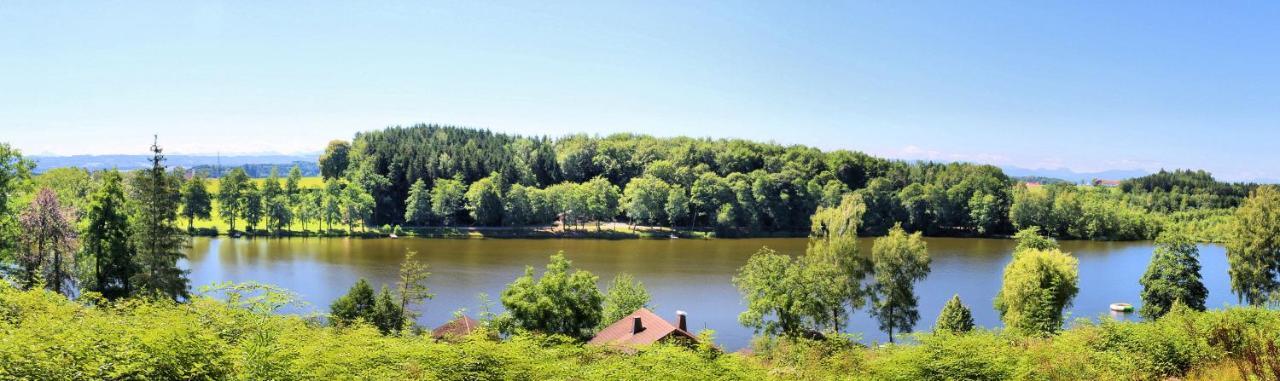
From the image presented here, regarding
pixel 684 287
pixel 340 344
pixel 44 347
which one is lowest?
pixel 684 287

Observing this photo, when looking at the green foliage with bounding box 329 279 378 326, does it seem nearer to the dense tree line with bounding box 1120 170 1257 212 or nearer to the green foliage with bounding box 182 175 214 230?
the green foliage with bounding box 182 175 214 230

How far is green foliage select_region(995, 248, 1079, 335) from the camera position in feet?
83.1

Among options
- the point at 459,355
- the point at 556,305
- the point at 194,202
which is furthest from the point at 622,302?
the point at 194,202

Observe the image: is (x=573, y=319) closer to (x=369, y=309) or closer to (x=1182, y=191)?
(x=369, y=309)

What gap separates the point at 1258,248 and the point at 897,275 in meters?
15.0

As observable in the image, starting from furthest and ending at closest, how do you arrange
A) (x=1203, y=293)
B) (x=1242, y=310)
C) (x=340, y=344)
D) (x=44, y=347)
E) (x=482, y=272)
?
(x=482, y=272) → (x=1203, y=293) → (x=1242, y=310) → (x=340, y=344) → (x=44, y=347)

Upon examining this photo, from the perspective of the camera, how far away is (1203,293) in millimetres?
27391

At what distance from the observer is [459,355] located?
30.6 feet

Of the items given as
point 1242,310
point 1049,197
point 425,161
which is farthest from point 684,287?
point 1049,197

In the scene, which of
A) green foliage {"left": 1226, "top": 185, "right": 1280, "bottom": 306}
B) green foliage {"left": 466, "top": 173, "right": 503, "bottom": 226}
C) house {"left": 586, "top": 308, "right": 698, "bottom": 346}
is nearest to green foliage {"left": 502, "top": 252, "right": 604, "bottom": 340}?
house {"left": 586, "top": 308, "right": 698, "bottom": 346}

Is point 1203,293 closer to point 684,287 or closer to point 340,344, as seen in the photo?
point 684,287

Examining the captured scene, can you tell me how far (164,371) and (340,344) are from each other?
4.02 m

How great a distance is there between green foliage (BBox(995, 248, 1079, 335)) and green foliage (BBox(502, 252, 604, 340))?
14837 mm

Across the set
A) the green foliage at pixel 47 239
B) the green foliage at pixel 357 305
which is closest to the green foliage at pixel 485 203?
the green foliage at pixel 47 239
